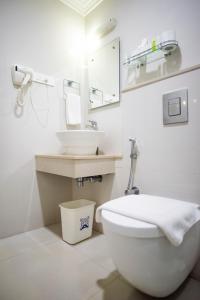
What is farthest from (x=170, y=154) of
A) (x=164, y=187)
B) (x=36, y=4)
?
(x=36, y=4)

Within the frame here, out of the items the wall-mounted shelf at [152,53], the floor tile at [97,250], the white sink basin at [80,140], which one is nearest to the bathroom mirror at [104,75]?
the wall-mounted shelf at [152,53]

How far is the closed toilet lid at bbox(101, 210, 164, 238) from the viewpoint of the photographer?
0.68 m

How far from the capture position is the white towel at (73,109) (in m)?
1.69

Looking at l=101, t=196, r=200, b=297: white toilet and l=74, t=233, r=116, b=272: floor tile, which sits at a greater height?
l=101, t=196, r=200, b=297: white toilet

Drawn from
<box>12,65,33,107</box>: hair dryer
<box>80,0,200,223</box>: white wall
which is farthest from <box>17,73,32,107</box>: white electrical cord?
<box>80,0,200,223</box>: white wall

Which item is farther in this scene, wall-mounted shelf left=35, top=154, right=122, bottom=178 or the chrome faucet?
the chrome faucet

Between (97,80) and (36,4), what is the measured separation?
0.82 m

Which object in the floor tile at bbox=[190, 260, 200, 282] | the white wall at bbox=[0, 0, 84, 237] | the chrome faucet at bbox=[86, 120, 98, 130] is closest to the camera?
the floor tile at bbox=[190, 260, 200, 282]

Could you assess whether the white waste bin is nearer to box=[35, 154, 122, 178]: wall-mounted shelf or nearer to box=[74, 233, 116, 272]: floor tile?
box=[74, 233, 116, 272]: floor tile

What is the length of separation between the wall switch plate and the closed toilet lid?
662 mm

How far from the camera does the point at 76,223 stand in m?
1.35

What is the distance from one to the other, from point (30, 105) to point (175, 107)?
3.81ft

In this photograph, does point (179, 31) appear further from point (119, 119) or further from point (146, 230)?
point (146, 230)

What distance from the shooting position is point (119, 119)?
4.81ft
